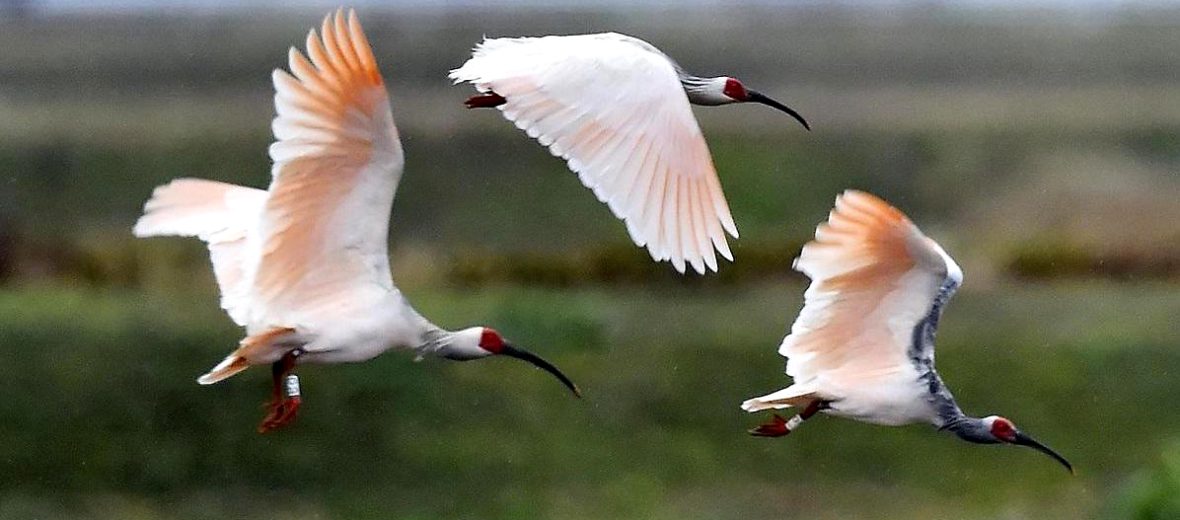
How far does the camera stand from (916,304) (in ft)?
16.3

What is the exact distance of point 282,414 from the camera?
4922 mm

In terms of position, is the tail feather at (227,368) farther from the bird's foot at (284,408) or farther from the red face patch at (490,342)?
A: the red face patch at (490,342)

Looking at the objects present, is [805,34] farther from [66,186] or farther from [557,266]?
[66,186]

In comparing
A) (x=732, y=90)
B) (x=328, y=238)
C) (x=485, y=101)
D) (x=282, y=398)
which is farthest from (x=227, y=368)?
(x=732, y=90)

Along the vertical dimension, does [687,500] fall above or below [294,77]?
below

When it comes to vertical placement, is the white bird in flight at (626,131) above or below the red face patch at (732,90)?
above

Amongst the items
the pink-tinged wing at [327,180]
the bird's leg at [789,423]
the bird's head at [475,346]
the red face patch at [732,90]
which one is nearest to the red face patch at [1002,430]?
the bird's leg at [789,423]

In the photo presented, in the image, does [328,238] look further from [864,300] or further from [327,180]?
[864,300]

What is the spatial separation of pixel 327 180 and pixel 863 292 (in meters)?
0.93

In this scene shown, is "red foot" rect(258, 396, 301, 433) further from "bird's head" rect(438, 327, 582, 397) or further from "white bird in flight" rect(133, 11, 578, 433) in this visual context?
"bird's head" rect(438, 327, 582, 397)

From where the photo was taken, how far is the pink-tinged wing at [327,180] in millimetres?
4711

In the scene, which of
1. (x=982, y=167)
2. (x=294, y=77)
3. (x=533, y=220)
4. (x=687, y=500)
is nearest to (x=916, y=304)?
(x=294, y=77)

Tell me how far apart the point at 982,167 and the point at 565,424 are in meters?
2.08

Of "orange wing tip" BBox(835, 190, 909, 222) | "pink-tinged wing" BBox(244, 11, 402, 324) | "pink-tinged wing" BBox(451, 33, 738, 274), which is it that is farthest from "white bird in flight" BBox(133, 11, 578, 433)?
"orange wing tip" BBox(835, 190, 909, 222)
